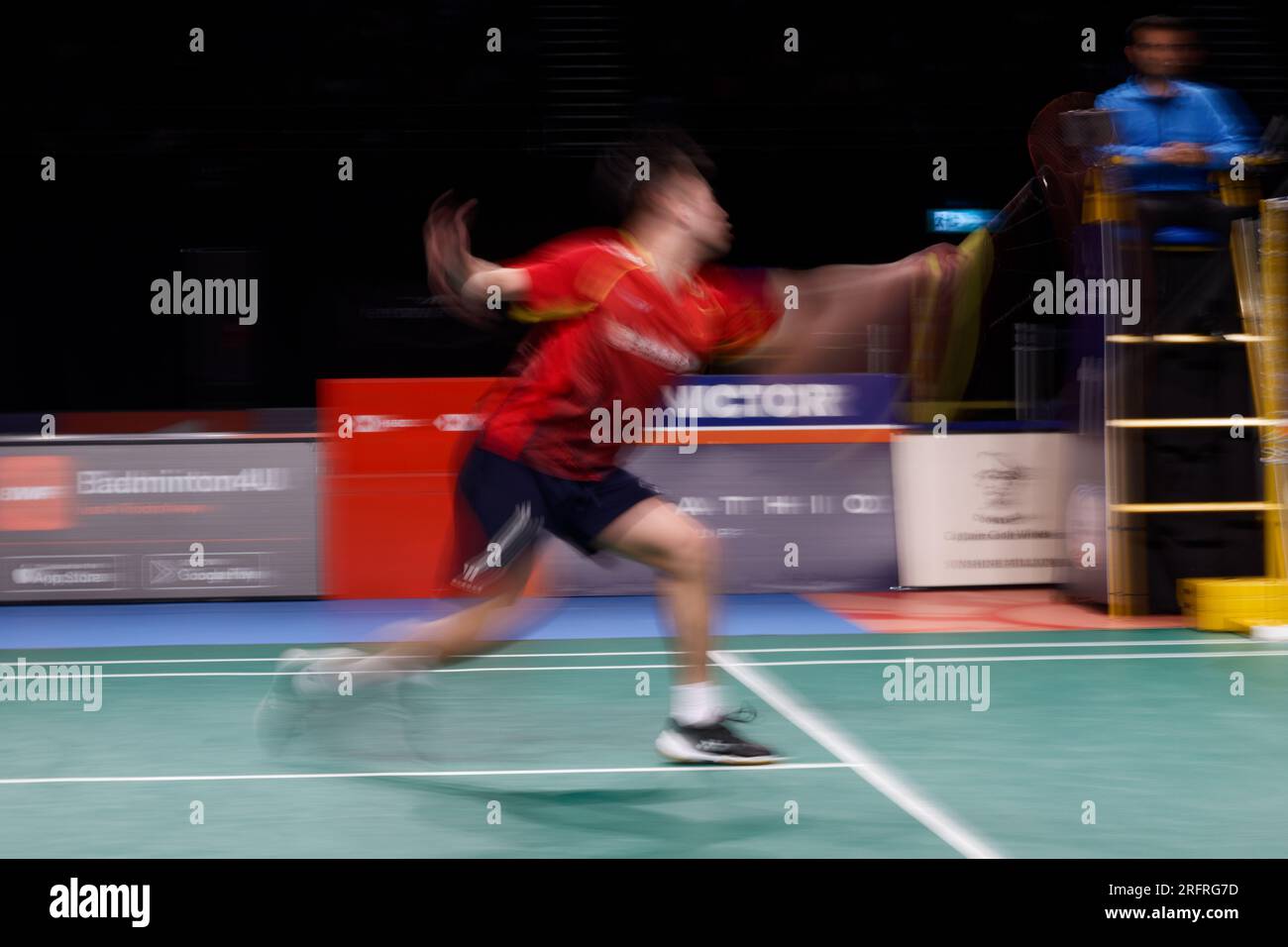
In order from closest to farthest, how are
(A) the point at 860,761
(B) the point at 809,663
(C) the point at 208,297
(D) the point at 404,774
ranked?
(D) the point at 404,774
(A) the point at 860,761
(B) the point at 809,663
(C) the point at 208,297

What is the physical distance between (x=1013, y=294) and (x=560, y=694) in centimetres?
793

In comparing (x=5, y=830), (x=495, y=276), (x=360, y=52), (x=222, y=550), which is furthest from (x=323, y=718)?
(x=360, y=52)

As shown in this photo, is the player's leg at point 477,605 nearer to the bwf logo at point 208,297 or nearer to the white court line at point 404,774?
the white court line at point 404,774

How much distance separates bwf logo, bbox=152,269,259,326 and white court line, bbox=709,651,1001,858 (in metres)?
9.96

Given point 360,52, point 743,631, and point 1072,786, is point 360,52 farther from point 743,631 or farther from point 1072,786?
point 1072,786

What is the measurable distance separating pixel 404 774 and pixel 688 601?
1155 millimetres

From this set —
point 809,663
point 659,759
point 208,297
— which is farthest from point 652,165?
point 208,297

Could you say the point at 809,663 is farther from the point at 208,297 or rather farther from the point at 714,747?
the point at 208,297

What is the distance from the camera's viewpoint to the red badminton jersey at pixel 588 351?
545 cm

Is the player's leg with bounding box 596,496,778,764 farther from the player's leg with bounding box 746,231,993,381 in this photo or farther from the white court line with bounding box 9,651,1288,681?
the player's leg with bounding box 746,231,993,381

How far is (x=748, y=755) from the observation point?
5648 millimetres

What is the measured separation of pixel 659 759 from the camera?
5875 millimetres

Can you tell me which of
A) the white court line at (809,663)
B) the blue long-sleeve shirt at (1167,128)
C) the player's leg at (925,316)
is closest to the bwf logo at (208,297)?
the player's leg at (925,316)

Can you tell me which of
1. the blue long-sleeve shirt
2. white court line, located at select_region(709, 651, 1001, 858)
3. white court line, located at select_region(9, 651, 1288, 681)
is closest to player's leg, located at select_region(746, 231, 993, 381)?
the blue long-sleeve shirt
